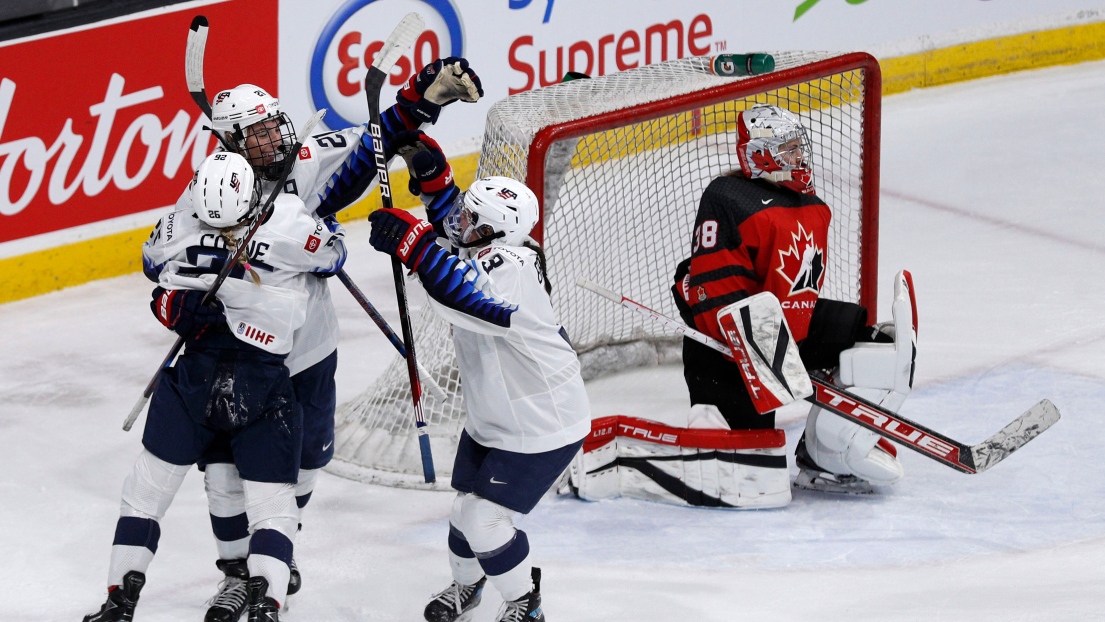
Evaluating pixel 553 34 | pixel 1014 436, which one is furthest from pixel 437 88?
pixel 553 34

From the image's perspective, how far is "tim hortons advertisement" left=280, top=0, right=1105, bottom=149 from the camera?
5.63 meters

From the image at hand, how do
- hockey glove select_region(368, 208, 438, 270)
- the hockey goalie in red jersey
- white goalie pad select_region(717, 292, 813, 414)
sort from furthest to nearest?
the hockey goalie in red jersey
white goalie pad select_region(717, 292, 813, 414)
hockey glove select_region(368, 208, 438, 270)

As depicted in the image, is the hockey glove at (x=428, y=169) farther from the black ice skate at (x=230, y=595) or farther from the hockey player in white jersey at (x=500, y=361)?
the black ice skate at (x=230, y=595)

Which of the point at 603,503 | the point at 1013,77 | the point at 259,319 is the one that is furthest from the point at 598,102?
the point at 1013,77

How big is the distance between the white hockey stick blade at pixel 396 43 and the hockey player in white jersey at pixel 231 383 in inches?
17.7

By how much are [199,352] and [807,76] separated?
2.07m

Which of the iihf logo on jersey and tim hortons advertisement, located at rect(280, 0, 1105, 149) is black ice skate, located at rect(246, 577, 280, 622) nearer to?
the iihf logo on jersey

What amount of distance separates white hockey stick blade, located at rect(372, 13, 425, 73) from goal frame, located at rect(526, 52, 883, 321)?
1.66 ft

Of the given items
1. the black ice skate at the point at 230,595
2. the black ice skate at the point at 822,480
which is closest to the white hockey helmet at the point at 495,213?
the black ice skate at the point at 230,595

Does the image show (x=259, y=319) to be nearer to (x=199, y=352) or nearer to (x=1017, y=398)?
(x=199, y=352)

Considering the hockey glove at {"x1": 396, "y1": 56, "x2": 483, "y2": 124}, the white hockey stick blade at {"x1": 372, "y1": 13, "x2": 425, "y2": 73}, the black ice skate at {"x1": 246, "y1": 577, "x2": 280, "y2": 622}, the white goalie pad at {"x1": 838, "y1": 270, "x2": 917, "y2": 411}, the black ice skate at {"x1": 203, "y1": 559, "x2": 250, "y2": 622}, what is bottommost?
the black ice skate at {"x1": 203, "y1": 559, "x2": 250, "y2": 622}

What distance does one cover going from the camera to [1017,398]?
4348mm

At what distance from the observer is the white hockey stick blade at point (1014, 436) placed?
11.9 ft

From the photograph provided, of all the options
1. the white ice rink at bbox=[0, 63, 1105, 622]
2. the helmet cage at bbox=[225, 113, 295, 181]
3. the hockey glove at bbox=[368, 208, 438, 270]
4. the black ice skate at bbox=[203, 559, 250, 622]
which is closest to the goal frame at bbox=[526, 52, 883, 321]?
the white ice rink at bbox=[0, 63, 1105, 622]
